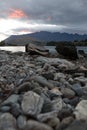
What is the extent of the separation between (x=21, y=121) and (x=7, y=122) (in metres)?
0.37

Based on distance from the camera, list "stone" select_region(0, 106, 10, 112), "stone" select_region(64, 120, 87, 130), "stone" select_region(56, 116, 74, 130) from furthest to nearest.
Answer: "stone" select_region(0, 106, 10, 112), "stone" select_region(56, 116, 74, 130), "stone" select_region(64, 120, 87, 130)

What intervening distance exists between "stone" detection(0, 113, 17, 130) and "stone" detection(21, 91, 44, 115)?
497 mm

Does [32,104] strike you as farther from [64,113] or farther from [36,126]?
[36,126]

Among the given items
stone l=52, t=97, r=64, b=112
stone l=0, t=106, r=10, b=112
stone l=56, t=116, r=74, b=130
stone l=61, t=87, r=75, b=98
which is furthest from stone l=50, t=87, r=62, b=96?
stone l=56, t=116, r=74, b=130

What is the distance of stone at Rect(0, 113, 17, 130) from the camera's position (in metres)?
7.95

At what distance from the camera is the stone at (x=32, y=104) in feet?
28.9

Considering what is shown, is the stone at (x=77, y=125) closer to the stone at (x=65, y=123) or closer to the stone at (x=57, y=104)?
the stone at (x=65, y=123)

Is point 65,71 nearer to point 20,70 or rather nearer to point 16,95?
point 20,70

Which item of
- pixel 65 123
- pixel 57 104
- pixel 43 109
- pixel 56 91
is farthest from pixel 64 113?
pixel 56 91

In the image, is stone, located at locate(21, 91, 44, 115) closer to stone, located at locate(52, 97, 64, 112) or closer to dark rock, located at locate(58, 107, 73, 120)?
stone, located at locate(52, 97, 64, 112)

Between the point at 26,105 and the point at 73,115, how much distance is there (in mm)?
1277

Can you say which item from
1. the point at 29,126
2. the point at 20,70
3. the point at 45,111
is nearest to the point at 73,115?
the point at 45,111

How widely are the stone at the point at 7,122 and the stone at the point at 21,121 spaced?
0.34 feet

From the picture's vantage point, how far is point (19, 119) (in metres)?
8.44
